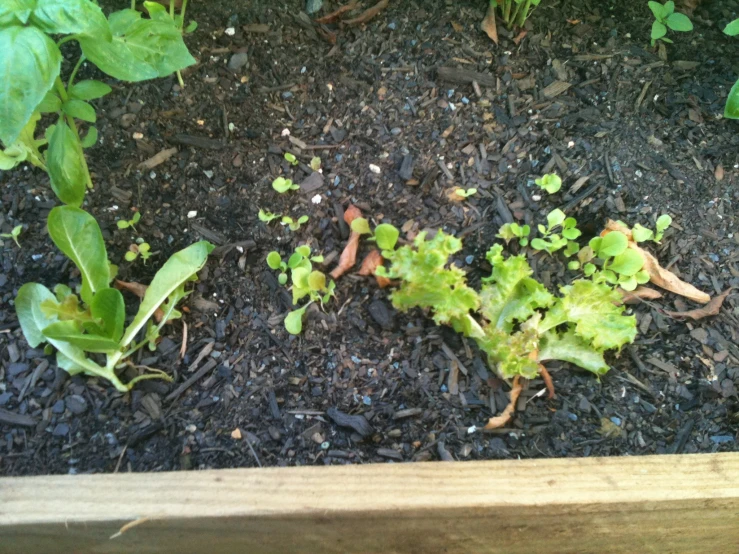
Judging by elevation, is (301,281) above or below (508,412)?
above

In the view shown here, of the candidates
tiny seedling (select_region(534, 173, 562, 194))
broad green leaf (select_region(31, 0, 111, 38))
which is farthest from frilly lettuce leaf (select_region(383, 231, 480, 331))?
broad green leaf (select_region(31, 0, 111, 38))

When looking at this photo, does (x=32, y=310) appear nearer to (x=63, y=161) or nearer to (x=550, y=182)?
(x=63, y=161)

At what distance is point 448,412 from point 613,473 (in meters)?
0.34

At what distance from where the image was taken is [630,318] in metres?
1.36

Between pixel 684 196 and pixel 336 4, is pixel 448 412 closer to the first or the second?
pixel 684 196

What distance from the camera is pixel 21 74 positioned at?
1034 mm

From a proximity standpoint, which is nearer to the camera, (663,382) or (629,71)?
(663,382)

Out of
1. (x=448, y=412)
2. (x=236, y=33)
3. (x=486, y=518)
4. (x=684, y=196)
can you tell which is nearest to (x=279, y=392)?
(x=448, y=412)

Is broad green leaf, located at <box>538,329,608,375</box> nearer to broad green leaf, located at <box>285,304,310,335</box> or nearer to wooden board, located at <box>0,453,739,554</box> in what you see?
wooden board, located at <box>0,453,739,554</box>

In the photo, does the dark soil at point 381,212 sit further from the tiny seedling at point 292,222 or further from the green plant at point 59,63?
the green plant at point 59,63

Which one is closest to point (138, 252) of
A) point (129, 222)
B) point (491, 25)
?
point (129, 222)

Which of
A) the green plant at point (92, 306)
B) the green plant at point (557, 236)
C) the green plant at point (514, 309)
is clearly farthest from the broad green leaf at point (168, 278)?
the green plant at point (557, 236)

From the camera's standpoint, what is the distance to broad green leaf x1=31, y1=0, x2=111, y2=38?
1.06 meters

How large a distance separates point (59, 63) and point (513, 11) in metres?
1.27
